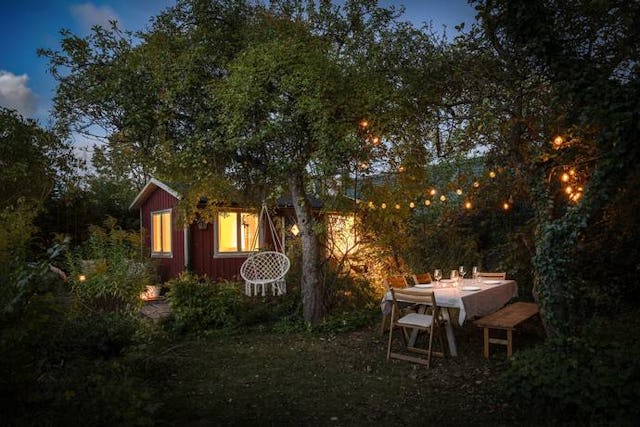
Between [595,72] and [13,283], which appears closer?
[13,283]

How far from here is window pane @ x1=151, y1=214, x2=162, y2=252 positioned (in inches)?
489

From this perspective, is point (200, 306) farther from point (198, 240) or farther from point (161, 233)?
point (161, 233)

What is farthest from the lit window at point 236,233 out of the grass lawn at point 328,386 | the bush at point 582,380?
the bush at point 582,380

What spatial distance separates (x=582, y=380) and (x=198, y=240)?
9371 mm

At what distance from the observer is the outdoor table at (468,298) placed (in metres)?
5.30

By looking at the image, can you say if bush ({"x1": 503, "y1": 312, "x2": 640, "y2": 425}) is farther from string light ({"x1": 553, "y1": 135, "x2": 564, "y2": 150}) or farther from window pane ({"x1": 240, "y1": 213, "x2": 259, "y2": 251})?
window pane ({"x1": 240, "y1": 213, "x2": 259, "y2": 251})

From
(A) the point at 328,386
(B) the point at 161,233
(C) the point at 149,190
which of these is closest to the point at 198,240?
(B) the point at 161,233

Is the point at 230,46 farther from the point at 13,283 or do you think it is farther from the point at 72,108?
the point at 13,283

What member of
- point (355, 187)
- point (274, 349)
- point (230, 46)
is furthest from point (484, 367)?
point (230, 46)

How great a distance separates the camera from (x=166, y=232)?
1207 cm

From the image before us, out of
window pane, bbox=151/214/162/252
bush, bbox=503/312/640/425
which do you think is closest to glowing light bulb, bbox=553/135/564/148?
bush, bbox=503/312/640/425

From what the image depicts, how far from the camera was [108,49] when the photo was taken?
22.4 feet

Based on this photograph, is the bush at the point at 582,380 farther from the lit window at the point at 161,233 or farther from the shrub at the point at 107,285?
the lit window at the point at 161,233

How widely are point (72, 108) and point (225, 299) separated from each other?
401 centimetres
